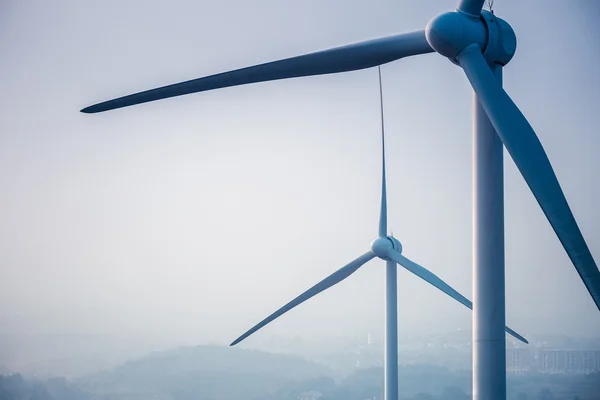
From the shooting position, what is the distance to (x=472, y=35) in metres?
22.6

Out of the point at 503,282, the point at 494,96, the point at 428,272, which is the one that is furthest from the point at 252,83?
the point at 428,272

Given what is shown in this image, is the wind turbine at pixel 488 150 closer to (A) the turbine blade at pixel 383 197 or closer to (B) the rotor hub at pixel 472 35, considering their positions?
(B) the rotor hub at pixel 472 35

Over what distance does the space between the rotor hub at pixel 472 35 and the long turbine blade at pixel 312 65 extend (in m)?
1.49

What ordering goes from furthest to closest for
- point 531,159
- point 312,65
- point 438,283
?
point 438,283, point 312,65, point 531,159

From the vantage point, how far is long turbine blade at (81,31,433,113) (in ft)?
79.8

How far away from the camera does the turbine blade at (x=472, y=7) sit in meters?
22.9

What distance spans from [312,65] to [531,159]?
7.09m

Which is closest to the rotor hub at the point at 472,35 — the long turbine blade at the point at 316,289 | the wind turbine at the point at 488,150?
the wind turbine at the point at 488,150

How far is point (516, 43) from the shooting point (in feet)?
77.8

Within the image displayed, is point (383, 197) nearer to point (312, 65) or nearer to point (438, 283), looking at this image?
point (438, 283)

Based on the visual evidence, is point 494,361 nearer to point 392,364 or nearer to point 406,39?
point 406,39

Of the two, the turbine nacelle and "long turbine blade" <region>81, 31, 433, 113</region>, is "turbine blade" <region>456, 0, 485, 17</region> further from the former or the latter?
the turbine nacelle

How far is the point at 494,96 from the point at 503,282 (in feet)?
15.3

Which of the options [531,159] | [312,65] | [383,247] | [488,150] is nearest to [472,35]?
[488,150]
